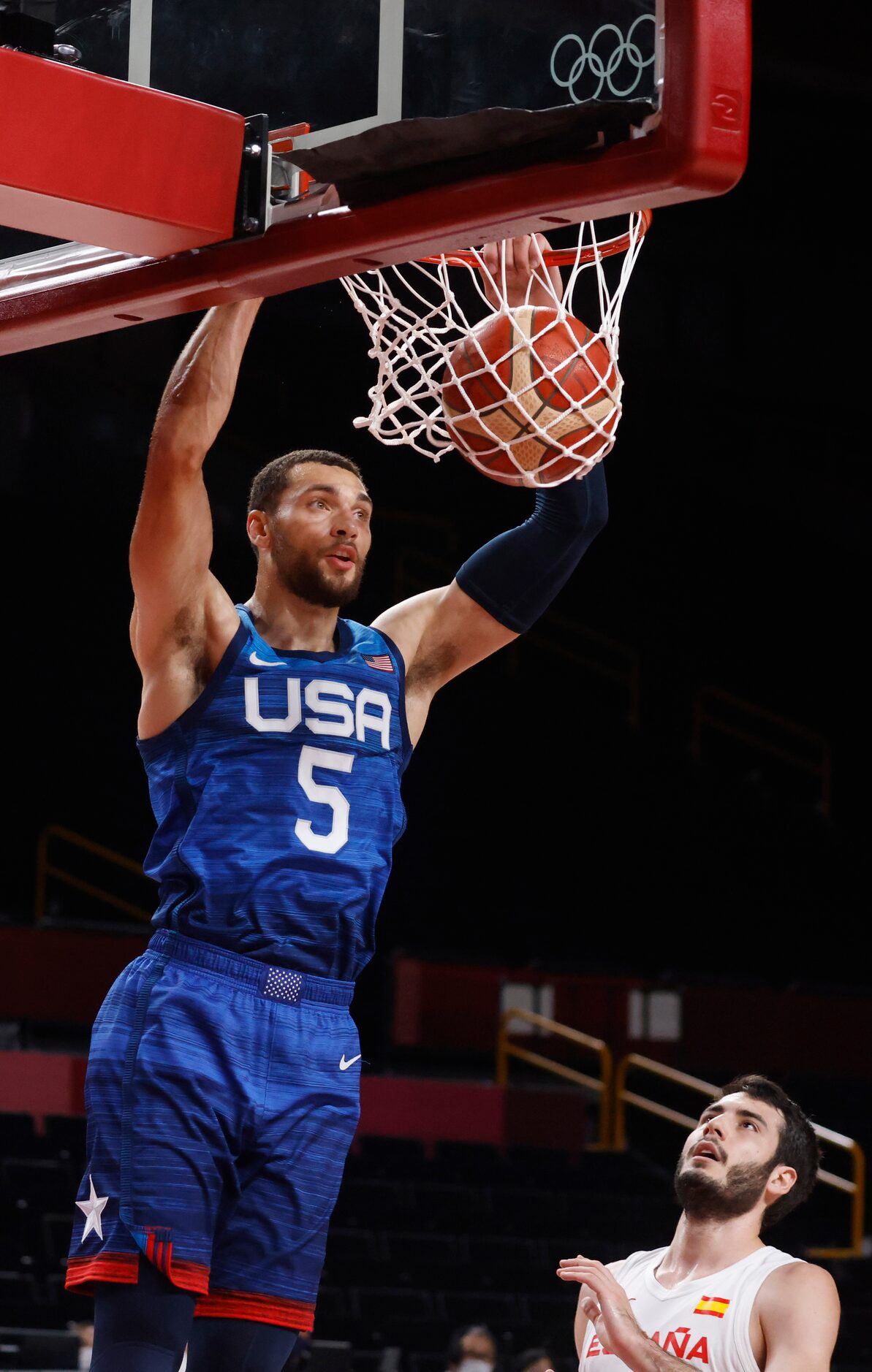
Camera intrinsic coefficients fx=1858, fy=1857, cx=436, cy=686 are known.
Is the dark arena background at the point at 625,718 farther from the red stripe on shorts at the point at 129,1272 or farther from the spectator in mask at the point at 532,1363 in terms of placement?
the red stripe on shorts at the point at 129,1272

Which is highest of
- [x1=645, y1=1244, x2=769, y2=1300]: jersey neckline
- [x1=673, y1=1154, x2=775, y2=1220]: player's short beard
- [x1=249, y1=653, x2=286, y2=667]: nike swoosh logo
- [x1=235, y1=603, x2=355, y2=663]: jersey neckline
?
[x1=235, y1=603, x2=355, y2=663]: jersey neckline

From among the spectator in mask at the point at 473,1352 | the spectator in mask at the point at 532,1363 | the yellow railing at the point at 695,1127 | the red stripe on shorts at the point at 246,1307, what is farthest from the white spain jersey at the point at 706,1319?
the yellow railing at the point at 695,1127

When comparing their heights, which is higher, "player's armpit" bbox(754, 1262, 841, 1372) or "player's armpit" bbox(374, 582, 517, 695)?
"player's armpit" bbox(374, 582, 517, 695)

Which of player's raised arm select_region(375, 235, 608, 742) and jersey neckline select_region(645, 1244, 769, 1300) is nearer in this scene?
player's raised arm select_region(375, 235, 608, 742)

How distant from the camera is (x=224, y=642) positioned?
123 inches

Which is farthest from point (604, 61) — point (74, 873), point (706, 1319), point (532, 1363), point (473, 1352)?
point (74, 873)

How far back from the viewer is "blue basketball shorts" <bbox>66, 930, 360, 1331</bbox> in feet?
9.31

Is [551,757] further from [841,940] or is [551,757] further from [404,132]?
[404,132]

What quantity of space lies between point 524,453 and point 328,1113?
118 cm

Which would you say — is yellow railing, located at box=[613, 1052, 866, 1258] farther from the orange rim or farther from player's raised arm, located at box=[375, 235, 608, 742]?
the orange rim

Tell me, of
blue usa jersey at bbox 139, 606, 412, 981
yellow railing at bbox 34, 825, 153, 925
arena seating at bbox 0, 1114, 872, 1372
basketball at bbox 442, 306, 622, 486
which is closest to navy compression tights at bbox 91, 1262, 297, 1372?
blue usa jersey at bbox 139, 606, 412, 981

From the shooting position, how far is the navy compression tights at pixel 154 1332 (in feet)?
9.05

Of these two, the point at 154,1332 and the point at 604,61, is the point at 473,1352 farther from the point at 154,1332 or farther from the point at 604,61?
the point at 604,61

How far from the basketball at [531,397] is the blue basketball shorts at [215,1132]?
3.24ft
